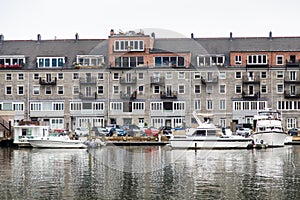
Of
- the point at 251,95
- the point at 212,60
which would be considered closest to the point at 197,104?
the point at 212,60

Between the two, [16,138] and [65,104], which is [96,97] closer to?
[65,104]

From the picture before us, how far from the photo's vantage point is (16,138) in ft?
245

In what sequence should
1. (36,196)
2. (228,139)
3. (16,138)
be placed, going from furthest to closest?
(16,138) → (228,139) → (36,196)

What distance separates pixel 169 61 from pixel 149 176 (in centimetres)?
5716

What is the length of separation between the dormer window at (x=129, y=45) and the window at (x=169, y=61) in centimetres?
305

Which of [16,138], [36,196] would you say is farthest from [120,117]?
[36,196]

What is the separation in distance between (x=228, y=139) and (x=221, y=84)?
28.2 metres

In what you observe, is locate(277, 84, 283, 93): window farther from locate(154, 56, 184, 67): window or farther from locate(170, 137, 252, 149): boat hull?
locate(170, 137, 252, 149): boat hull

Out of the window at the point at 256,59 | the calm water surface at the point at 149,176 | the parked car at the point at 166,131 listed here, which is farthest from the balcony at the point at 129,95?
the calm water surface at the point at 149,176

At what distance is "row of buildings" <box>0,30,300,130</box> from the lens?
316 ft

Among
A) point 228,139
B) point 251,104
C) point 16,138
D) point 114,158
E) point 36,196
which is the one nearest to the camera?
point 36,196

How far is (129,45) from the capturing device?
9812 cm

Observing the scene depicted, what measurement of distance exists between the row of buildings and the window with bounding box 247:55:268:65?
0.49 feet

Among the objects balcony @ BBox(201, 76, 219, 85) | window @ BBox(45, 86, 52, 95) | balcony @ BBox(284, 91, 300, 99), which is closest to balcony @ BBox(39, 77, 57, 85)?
window @ BBox(45, 86, 52, 95)
